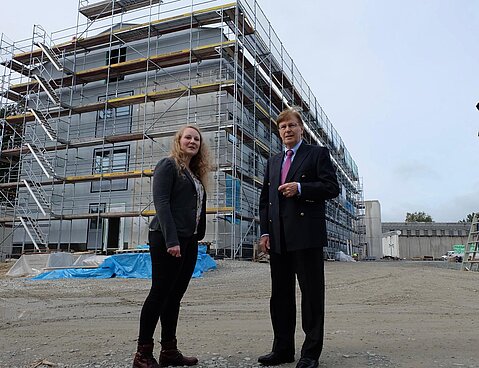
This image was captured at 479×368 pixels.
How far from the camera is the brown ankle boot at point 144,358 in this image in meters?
2.64

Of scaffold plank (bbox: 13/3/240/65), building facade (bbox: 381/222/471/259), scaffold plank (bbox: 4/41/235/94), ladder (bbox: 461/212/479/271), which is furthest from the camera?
building facade (bbox: 381/222/471/259)

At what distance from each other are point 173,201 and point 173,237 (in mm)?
302

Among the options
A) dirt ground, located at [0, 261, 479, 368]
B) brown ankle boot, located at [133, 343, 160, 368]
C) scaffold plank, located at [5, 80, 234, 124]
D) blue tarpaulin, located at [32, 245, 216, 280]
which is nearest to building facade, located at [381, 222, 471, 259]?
scaffold plank, located at [5, 80, 234, 124]

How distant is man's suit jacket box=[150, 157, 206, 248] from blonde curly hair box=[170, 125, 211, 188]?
9 cm

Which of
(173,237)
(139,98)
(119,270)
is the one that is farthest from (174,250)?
(139,98)

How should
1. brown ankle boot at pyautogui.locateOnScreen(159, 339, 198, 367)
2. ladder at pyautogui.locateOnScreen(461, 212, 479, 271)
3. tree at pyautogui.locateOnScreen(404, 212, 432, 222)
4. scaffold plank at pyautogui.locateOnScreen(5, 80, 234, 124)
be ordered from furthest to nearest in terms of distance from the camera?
tree at pyautogui.locateOnScreen(404, 212, 432, 222) < scaffold plank at pyautogui.locateOnScreen(5, 80, 234, 124) < ladder at pyautogui.locateOnScreen(461, 212, 479, 271) < brown ankle boot at pyautogui.locateOnScreen(159, 339, 198, 367)

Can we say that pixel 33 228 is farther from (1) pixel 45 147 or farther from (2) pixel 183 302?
(2) pixel 183 302

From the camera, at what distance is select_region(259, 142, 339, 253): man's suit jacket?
2.88 meters

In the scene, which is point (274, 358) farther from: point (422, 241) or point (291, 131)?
point (422, 241)

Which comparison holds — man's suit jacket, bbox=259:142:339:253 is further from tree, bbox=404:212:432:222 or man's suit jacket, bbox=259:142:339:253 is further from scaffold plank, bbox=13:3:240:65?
tree, bbox=404:212:432:222

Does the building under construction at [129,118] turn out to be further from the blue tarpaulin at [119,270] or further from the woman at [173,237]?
the woman at [173,237]

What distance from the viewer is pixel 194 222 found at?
296 cm

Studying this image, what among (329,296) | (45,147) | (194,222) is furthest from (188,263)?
(45,147)

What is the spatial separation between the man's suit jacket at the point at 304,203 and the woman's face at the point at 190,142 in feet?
1.99
